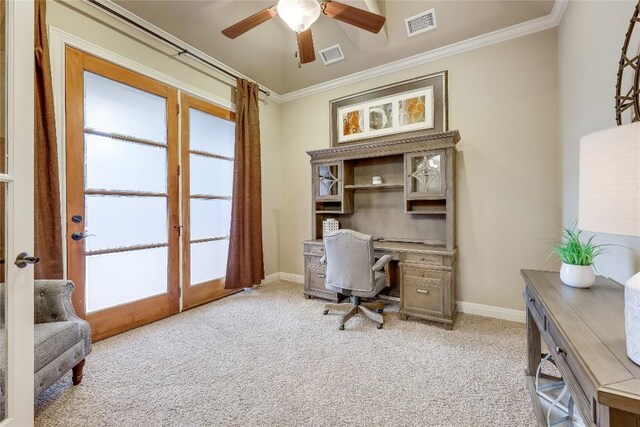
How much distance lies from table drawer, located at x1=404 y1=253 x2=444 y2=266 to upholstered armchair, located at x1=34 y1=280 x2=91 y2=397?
2.68 meters

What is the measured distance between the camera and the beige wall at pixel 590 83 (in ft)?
4.91

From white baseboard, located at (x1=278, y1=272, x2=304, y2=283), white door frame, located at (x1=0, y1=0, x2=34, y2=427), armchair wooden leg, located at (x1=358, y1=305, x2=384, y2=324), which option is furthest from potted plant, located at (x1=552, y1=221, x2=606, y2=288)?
white baseboard, located at (x1=278, y1=272, x2=304, y2=283)

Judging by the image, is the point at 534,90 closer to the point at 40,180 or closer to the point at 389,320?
the point at 389,320

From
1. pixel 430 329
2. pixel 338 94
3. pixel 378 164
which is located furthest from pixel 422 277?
pixel 338 94

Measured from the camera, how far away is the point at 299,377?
1.90 meters

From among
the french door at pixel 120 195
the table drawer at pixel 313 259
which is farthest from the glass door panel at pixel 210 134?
the table drawer at pixel 313 259

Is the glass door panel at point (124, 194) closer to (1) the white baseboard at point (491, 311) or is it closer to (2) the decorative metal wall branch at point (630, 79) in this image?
(1) the white baseboard at point (491, 311)

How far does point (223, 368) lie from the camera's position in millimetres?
2008

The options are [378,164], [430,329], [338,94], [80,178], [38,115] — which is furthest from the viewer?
[338,94]

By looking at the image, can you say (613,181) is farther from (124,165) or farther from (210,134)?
(210,134)

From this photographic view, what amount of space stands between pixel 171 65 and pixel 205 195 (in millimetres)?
1438

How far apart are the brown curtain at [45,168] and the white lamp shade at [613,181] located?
10.1 feet

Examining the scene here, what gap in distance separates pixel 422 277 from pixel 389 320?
0.56m

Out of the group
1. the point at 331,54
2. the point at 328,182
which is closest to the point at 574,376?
the point at 328,182
